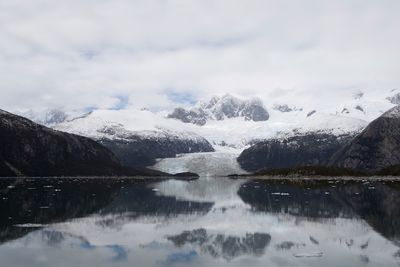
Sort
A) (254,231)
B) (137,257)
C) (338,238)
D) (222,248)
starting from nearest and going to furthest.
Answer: (137,257) < (222,248) < (338,238) < (254,231)

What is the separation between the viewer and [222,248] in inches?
1390

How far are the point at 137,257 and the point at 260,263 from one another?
24.3 feet

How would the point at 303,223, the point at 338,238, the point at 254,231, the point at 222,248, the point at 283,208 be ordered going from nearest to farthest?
1. the point at 222,248
2. the point at 338,238
3. the point at 254,231
4. the point at 303,223
5. the point at 283,208

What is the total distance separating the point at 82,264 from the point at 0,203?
42194 millimetres

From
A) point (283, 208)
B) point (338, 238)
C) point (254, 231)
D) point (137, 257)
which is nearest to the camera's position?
point (137, 257)

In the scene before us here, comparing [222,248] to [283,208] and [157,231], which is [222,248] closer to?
[157,231]

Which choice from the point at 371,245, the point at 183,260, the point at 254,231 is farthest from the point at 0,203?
the point at 371,245

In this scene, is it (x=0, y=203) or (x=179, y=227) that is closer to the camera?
(x=179, y=227)

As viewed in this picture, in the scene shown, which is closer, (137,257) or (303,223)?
(137,257)

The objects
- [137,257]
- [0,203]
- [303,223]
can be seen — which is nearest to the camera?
[137,257]

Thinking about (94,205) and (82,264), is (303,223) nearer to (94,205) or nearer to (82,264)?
(82,264)

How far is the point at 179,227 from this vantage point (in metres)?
45.9

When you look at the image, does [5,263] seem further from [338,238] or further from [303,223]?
[303,223]

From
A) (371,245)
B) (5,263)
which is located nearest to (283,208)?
(371,245)
